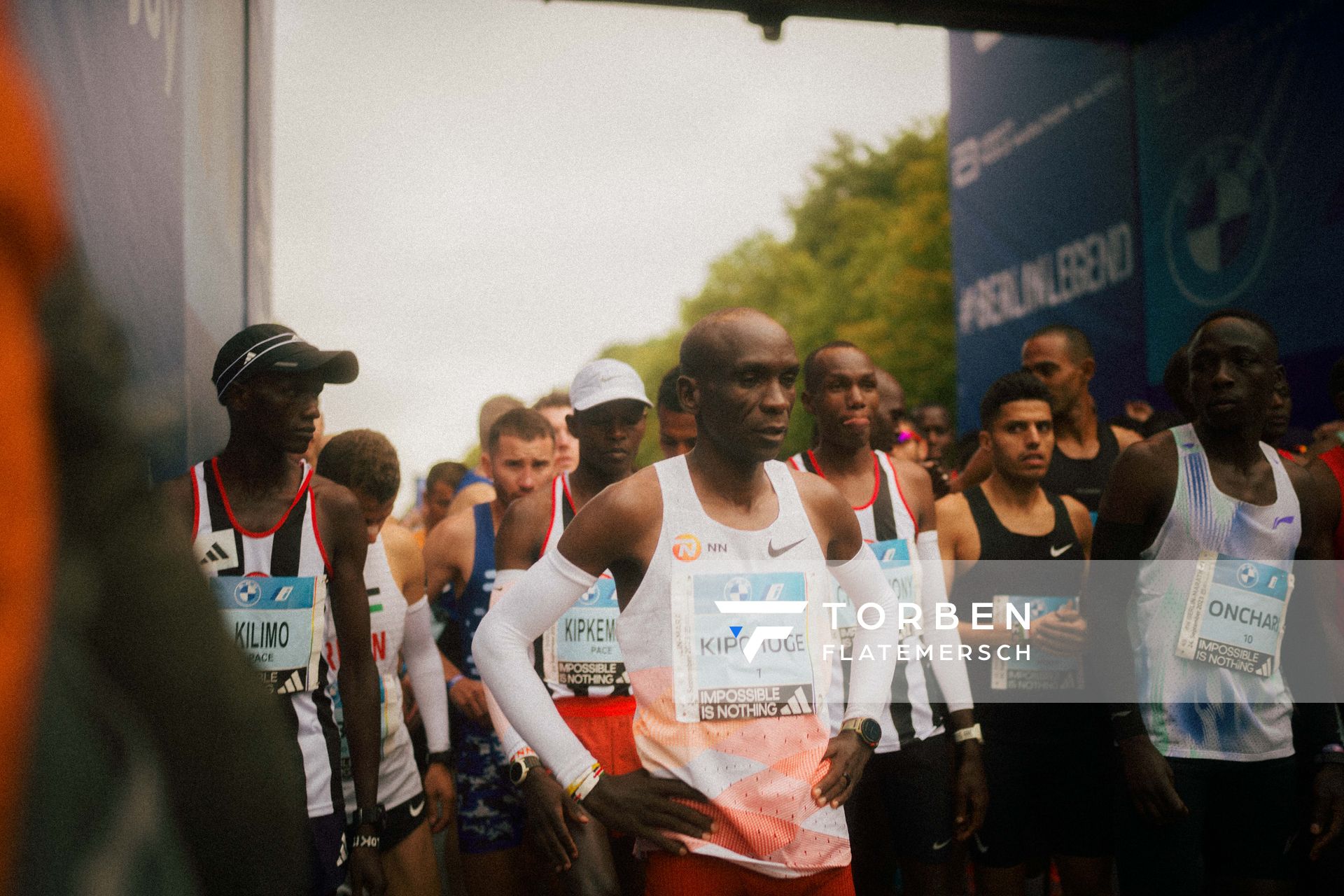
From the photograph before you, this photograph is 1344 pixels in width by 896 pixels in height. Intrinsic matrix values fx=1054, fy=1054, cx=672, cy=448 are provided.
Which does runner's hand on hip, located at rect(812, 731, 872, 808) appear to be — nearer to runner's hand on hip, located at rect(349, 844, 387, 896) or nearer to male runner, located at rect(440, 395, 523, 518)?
runner's hand on hip, located at rect(349, 844, 387, 896)

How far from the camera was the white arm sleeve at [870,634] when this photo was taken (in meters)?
3.03

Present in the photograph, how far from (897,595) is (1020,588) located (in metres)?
0.75

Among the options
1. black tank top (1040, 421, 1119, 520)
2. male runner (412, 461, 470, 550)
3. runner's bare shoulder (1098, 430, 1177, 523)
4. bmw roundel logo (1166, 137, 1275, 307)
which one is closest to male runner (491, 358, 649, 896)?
runner's bare shoulder (1098, 430, 1177, 523)

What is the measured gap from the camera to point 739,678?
8.56 feet

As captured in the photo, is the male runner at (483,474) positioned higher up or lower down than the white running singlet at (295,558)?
higher up

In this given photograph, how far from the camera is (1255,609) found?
3.65 m

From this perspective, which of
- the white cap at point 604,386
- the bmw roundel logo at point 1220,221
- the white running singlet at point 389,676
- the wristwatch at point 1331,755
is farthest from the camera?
the bmw roundel logo at point 1220,221

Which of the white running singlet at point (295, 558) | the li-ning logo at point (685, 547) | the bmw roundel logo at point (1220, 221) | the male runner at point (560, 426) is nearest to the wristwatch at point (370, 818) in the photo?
the white running singlet at point (295, 558)

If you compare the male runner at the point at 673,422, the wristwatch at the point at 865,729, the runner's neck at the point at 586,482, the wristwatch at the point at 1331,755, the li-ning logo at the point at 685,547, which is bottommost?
the wristwatch at the point at 1331,755

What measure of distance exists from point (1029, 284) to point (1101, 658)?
8.28 metres

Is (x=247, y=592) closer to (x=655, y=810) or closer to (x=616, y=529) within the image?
(x=616, y=529)

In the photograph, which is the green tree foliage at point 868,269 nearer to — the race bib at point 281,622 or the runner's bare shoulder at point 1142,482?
the runner's bare shoulder at point 1142,482

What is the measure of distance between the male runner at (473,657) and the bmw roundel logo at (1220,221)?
599 cm

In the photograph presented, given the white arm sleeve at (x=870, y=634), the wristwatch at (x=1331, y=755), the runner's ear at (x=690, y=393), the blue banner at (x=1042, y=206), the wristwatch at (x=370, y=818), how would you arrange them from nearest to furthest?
the runner's ear at (x=690, y=393), the white arm sleeve at (x=870, y=634), the wristwatch at (x=370, y=818), the wristwatch at (x=1331, y=755), the blue banner at (x=1042, y=206)
